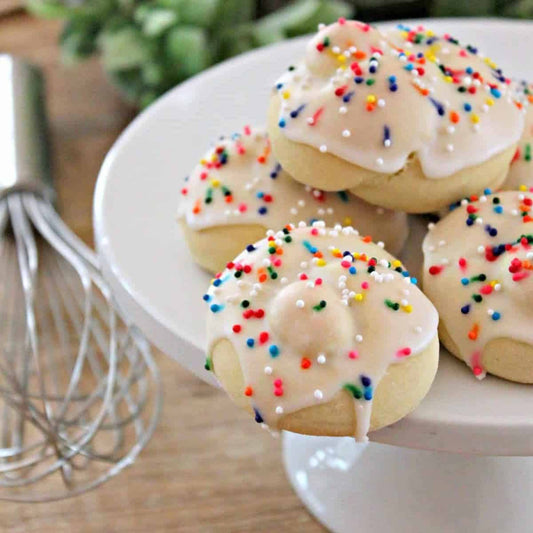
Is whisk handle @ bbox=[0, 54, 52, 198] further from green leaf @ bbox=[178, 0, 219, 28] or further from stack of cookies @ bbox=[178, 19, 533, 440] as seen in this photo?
stack of cookies @ bbox=[178, 19, 533, 440]

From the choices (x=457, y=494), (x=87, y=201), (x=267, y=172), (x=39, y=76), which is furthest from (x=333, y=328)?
(x=39, y=76)

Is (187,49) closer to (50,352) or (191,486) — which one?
(50,352)

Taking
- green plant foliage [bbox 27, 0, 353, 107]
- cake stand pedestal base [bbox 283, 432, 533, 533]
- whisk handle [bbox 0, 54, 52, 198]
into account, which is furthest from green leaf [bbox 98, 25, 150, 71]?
cake stand pedestal base [bbox 283, 432, 533, 533]

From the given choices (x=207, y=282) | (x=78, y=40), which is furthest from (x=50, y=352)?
(x=78, y=40)

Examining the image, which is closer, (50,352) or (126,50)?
(50,352)

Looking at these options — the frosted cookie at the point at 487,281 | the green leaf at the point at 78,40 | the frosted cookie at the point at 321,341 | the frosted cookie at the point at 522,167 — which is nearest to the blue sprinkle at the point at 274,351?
the frosted cookie at the point at 321,341

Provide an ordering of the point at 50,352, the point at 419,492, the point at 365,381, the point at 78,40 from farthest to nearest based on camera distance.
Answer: the point at 78,40, the point at 50,352, the point at 419,492, the point at 365,381
